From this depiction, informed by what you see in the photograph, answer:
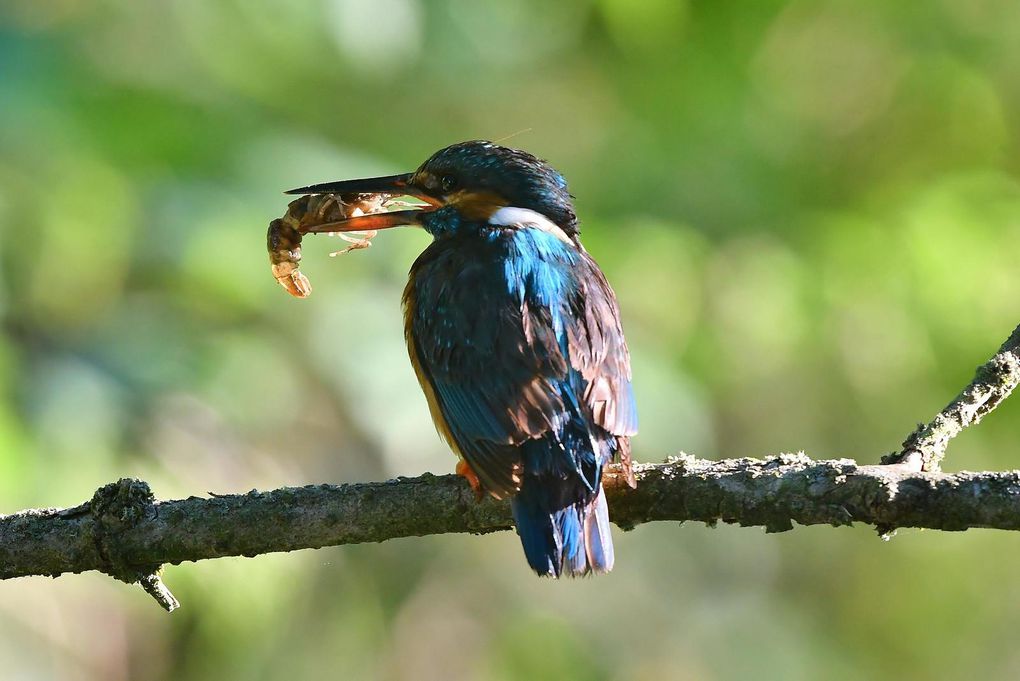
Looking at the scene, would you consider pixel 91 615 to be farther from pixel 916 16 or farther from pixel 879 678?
pixel 916 16

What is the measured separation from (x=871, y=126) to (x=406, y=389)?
3.04m

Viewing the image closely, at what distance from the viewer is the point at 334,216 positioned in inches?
141

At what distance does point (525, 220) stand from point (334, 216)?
22.2 inches

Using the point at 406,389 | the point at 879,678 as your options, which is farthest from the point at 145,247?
the point at 879,678

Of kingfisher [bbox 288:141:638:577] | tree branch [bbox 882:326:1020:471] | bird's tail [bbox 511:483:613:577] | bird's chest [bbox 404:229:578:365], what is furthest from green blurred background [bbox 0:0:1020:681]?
tree branch [bbox 882:326:1020:471]

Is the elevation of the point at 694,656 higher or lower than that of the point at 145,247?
lower

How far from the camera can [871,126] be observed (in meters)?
5.94

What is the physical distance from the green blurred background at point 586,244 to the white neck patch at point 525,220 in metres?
0.77

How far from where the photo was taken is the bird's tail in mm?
2574

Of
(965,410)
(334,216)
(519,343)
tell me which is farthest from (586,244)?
(965,410)

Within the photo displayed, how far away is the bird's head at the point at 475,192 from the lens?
11.4 ft

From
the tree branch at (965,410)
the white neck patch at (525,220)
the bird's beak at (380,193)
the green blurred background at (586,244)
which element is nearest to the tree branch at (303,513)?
the tree branch at (965,410)

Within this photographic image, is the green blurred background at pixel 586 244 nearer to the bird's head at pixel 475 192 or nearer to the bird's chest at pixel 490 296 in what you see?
the bird's head at pixel 475 192

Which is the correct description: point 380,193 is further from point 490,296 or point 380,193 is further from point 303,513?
point 303,513
